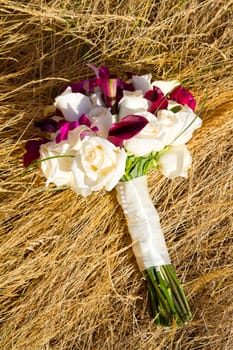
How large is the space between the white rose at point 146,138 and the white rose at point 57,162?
141 millimetres

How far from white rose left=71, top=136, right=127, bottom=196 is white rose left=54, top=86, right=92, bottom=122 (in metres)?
0.10

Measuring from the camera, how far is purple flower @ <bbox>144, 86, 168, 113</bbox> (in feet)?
4.49

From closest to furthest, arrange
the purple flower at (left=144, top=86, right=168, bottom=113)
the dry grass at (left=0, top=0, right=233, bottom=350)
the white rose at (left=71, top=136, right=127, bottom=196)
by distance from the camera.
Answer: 1. the white rose at (left=71, top=136, right=127, bottom=196)
2. the purple flower at (left=144, top=86, right=168, bottom=113)
3. the dry grass at (left=0, top=0, right=233, bottom=350)

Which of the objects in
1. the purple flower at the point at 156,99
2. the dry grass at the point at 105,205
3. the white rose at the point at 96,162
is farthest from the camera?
the dry grass at the point at 105,205

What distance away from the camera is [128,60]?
1666 millimetres

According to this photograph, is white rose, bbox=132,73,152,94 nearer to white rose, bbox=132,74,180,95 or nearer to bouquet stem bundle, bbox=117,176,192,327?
white rose, bbox=132,74,180,95

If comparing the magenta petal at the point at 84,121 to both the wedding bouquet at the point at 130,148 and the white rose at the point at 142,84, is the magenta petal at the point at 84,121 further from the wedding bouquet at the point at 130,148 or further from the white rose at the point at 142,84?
the white rose at the point at 142,84

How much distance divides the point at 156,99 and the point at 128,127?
125mm

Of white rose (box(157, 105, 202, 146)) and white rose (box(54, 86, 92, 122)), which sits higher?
white rose (box(54, 86, 92, 122))

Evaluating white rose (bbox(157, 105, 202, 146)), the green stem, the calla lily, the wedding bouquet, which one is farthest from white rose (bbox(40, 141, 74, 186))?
the green stem

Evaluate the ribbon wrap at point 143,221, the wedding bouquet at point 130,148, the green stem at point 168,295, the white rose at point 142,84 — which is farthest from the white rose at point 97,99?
the green stem at point 168,295

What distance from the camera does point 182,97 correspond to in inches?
56.3

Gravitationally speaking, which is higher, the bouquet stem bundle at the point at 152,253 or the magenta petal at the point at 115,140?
the magenta petal at the point at 115,140

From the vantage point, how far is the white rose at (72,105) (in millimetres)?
1340
